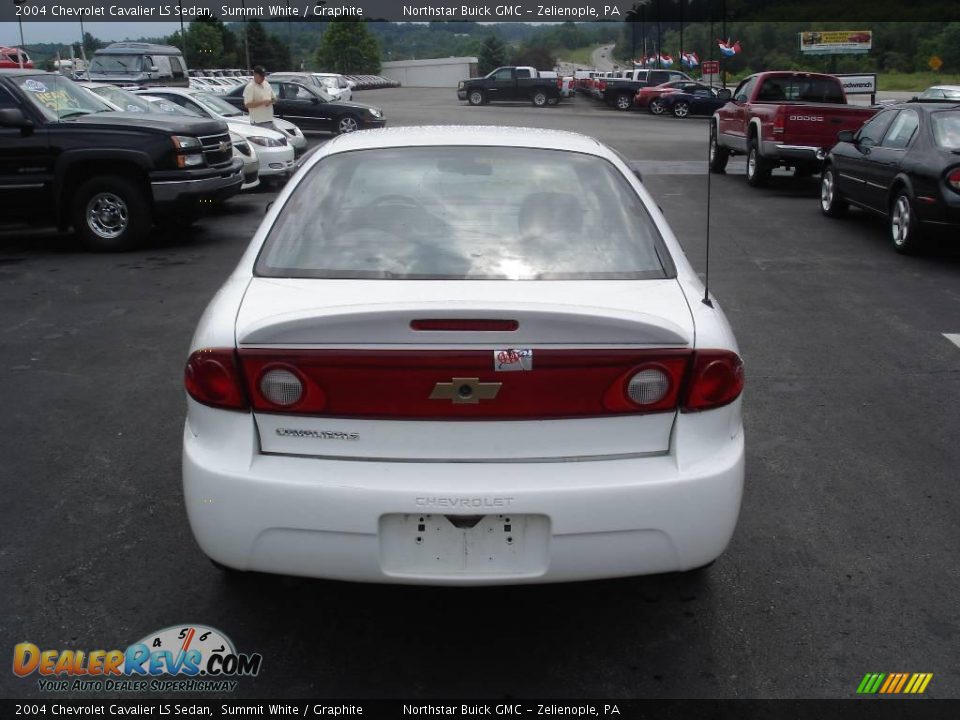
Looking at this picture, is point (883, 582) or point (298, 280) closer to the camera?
point (298, 280)

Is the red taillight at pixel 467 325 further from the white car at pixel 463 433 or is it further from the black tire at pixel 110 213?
the black tire at pixel 110 213

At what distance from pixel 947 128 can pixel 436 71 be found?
100m

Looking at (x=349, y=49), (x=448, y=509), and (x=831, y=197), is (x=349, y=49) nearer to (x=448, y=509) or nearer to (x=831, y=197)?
(x=831, y=197)

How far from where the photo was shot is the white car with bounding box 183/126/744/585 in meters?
3.07

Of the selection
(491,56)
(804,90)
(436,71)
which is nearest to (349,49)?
(436,71)

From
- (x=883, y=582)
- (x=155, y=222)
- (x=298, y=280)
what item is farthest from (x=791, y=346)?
(x=155, y=222)

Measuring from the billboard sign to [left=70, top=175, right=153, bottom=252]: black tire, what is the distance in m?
58.2

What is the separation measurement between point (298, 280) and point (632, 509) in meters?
1.35

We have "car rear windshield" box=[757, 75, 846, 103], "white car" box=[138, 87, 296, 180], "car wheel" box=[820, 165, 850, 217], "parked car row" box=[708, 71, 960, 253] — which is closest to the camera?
"parked car row" box=[708, 71, 960, 253]

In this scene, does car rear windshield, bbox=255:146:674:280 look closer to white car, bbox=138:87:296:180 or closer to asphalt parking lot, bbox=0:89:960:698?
asphalt parking lot, bbox=0:89:960:698

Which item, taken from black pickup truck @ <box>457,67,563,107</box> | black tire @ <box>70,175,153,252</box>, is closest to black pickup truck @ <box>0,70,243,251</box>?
black tire @ <box>70,175,153,252</box>

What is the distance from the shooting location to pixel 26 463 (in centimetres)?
516

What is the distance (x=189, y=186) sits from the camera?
11234 millimetres

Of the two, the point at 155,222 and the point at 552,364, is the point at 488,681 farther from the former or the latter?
the point at 155,222
